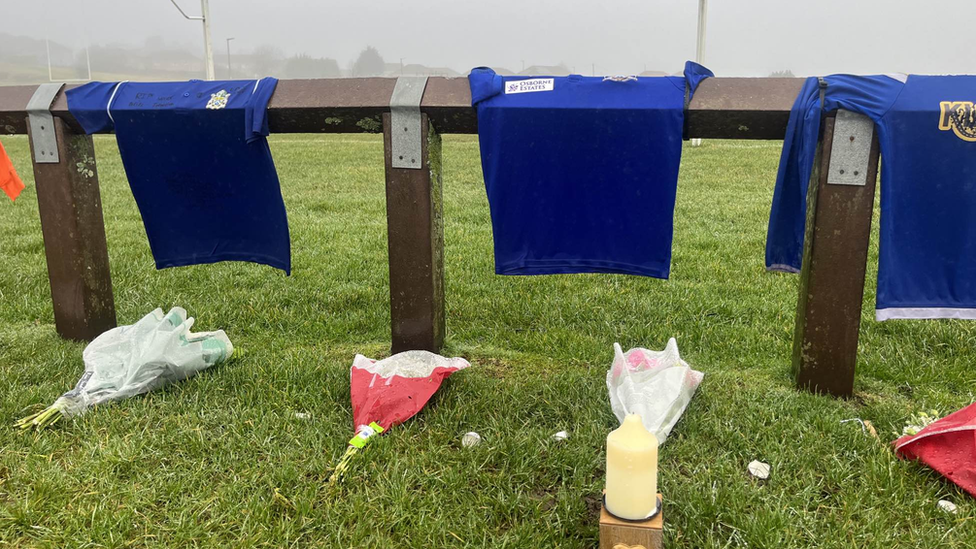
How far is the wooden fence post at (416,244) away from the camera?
3016 mm

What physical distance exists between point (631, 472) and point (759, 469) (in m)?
0.85

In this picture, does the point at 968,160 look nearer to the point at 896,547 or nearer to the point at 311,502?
the point at 896,547

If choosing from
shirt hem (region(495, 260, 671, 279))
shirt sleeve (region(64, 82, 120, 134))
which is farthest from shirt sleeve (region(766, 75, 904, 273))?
shirt sleeve (region(64, 82, 120, 134))

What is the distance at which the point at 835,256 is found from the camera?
273 cm

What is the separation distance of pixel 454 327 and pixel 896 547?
7.52 ft

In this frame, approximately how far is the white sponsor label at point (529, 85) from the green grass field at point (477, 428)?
1.20 metres

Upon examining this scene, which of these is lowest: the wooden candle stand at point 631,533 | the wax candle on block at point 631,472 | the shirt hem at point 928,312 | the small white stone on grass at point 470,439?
the small white stone on grass at point 470,439

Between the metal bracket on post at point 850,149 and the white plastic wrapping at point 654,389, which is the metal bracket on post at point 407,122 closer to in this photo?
the white plastic wrapping at point 654,389

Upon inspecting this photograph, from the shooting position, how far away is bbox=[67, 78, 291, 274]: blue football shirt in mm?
3125

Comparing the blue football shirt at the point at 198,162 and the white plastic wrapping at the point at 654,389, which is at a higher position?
the blue football shirt at the point at 198,162

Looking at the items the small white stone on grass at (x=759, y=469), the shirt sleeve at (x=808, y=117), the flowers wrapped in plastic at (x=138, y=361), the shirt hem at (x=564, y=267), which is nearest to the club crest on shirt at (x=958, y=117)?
the shirt sleeve at (x=808, y=117)

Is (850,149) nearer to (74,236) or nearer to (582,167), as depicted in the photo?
(582,167)

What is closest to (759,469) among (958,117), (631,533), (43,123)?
(631,533)

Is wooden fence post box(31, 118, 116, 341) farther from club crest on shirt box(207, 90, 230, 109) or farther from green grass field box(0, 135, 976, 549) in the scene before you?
club crest on shirt box(207, 90, 230, 109)
